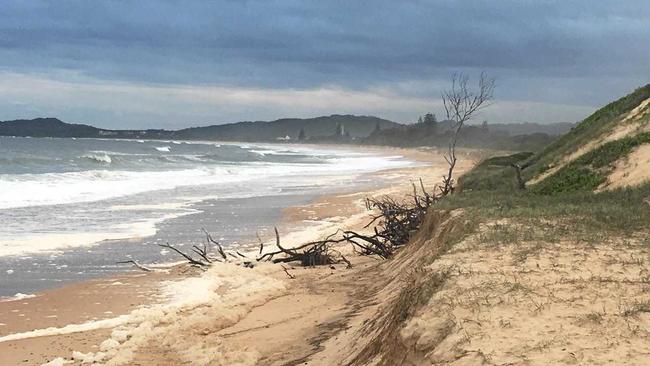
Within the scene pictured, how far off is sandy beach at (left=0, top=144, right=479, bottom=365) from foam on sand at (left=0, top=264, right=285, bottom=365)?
0.01 metres

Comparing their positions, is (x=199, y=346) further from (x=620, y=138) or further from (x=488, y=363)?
(x=620, y=138)

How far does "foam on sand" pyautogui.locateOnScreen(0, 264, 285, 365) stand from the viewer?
24.1 ft

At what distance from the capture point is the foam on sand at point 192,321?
24.1 feet

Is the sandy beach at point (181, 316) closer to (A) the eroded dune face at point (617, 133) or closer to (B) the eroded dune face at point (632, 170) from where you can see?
(B) the eroded dune face at point (632, 170)

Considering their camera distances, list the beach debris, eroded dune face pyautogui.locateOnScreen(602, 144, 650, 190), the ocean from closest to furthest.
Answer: eroded dune face pyautogui.locateOnScreen(602, 144, 650, 190) → the beach debris → the ocean

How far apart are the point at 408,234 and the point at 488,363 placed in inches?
330

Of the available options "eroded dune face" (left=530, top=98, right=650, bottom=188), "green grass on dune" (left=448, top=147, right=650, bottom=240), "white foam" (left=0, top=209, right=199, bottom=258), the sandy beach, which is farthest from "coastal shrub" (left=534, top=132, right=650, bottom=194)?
"white foam" (left=0, top=209, right=199, bottom=258)

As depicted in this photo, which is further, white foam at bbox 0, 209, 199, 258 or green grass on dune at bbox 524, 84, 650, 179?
green grass on dune at bbox 524, 84, 650, 179

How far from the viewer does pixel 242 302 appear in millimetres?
9375

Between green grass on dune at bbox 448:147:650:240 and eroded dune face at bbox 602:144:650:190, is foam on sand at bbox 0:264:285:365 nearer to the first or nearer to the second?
green grass on dune at bbox 448:147:650:240

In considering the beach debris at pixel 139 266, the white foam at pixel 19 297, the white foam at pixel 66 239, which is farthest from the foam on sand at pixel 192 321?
the white foam at pixel 66 239

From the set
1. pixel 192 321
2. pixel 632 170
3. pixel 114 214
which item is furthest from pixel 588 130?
pixel 192 321

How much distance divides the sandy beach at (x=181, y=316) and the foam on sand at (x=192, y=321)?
13 mm

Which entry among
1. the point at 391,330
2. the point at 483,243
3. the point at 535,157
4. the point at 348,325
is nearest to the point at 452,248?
the point at 483,243
